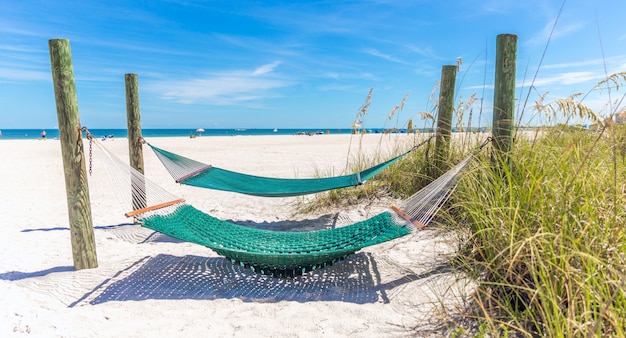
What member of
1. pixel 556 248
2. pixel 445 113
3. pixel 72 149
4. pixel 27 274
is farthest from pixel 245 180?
pixel 556 248

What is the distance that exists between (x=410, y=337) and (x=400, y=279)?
2.06ft

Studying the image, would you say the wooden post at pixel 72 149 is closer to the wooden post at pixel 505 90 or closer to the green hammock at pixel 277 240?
the green hammock at pixel 277 240

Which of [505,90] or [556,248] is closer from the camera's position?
[556,248]

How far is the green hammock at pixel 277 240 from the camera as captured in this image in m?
2.00

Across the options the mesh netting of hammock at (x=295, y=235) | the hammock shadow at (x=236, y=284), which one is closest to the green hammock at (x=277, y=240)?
the mesh netting of hammock at (x=295, y=235)

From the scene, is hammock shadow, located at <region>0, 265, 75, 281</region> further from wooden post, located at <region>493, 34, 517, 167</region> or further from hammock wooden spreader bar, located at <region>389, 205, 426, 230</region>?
wooden post, located at <region>493, 34, 517, 167</region>

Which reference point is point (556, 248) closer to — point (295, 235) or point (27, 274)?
point (295, 235)

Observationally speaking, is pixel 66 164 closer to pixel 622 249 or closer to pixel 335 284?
pixel 335 284

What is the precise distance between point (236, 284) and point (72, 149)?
1.19 meters

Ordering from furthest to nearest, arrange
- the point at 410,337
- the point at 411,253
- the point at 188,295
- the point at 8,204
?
the point at 8,204, the point at 411,253, the point at 188,295, the point at 410,337

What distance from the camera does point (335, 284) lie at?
2.16 meters

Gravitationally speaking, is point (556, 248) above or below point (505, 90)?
below

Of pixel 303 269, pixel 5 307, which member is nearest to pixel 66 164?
pixel 5 307

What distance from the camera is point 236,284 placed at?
219cm
